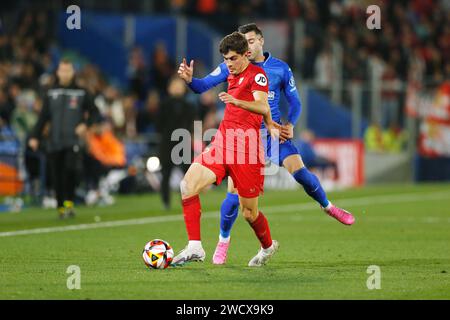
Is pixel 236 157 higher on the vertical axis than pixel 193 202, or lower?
higher

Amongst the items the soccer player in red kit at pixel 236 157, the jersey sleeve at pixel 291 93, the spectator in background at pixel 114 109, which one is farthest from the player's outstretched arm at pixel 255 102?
the spectator in background at pixel 114 109

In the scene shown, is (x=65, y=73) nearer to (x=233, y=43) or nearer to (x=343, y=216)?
(x=343, y=216)

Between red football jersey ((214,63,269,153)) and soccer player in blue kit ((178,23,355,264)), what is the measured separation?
396mm

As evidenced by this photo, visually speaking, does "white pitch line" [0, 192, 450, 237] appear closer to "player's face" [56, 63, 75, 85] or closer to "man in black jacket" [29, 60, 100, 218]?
"man in black jacket" [29, 60, 100, 218]

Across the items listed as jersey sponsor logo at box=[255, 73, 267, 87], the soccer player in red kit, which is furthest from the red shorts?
jersey sponsor logo at box=[255, 73, 267, 87]

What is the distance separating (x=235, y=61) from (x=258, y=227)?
1.61m

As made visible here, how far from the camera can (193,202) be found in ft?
34.8

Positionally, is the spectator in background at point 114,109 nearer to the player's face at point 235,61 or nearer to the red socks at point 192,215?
the red socks at point 192,215

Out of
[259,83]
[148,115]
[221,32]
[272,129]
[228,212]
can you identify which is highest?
[221,32]

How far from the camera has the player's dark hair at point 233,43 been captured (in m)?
10.3

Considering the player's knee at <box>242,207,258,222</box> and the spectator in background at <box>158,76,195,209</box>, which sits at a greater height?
the spectator in background at <box>158,76,195,209</box>

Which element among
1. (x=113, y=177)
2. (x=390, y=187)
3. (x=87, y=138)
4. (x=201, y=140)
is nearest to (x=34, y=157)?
(x=87, y=138)

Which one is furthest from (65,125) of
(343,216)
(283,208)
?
(343,216)

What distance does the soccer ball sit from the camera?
1045 centimetres
